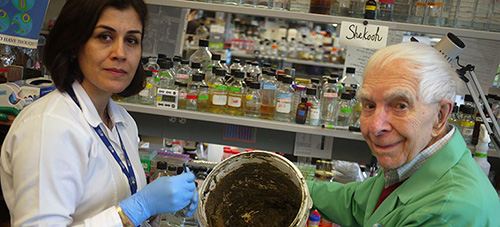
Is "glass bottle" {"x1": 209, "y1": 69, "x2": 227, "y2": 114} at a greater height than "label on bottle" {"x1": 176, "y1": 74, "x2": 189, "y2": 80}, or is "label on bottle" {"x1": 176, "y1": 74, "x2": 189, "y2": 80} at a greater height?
"label on bottle" {"x1": 176, "y1": 74, "x2": 189, "y2": 80}

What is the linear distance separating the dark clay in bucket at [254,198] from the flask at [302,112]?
0.61 m

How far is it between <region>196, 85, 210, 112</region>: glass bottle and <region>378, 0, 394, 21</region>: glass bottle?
3.18 feet

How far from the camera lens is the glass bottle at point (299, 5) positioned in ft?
8.16

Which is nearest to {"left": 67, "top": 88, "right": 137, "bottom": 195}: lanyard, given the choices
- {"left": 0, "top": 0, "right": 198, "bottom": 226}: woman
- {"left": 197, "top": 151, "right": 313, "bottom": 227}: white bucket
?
{"left": 0, "top": 0, "right": 198, "bottom": 226}: woman

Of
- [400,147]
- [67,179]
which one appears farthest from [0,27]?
[400,147]

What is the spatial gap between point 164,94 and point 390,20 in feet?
3.98

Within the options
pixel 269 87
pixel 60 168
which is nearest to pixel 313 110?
pixel 269 87

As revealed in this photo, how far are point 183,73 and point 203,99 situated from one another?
234mm

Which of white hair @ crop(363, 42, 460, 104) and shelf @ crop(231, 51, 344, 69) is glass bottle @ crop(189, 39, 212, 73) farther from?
shelf @ crop(231, 51, 344, 69)

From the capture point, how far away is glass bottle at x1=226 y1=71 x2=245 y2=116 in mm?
2502

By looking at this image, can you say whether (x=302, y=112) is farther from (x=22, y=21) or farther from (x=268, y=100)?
(x=22, y=21)

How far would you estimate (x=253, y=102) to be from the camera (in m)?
2.52

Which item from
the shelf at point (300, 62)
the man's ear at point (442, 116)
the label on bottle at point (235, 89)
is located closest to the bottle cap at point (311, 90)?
the label on bottle at point (235, 89)

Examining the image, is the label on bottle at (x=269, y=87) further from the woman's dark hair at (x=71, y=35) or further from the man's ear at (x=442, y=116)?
the man's ear at (x=442, y=116)
